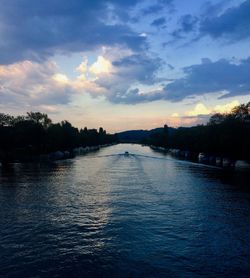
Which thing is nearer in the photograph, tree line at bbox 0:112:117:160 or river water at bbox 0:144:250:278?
river water at bbox 0:144:250:278

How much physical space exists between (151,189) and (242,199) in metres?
10.4

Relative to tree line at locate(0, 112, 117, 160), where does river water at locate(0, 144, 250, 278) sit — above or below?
below

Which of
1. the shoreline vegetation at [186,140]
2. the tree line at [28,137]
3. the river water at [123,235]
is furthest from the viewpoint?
the tree line at [28,137]

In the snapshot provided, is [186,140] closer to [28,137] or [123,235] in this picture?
[28,137]

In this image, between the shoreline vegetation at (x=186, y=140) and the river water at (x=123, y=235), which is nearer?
the river water at (x=123, y=235)

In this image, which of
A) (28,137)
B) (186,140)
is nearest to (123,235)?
(28,137)

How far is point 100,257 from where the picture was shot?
1744 centimetres

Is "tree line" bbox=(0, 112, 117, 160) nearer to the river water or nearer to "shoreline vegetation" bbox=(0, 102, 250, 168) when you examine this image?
"shoreline vegetation" bbox=(0, 102, 250, 168)

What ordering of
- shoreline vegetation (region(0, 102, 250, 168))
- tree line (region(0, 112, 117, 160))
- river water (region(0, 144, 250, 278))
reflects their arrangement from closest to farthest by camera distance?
river water (region(0, 144, 250, 278)), shoreline vegetation (region(0, 102, 250, 168)), tree line (region(0, 112, 117, 160))

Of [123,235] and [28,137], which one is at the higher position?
[28,137]

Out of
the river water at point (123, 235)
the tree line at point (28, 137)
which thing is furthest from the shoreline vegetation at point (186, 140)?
the river water at point (123, 235)

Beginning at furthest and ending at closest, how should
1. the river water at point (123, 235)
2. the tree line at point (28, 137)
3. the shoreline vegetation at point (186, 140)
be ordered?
the tree line at point (28, 137) → the shoreline vegetation at point (186, 140) → the river water at point (123, 235)

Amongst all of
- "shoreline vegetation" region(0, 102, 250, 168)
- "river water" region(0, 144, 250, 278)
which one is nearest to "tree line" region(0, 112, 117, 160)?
"shoreline vegetation" region(0, 102, 250, 168)

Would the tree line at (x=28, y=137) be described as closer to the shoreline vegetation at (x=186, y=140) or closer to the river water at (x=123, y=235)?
the shoreline vegetation at (x=186, y=140)
